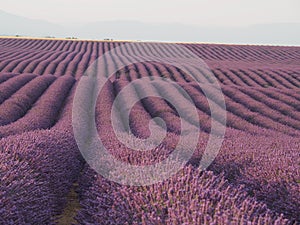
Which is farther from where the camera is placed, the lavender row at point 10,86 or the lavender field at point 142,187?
the lavender row at point 10,86

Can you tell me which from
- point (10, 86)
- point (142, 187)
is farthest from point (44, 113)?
point (142, 187)

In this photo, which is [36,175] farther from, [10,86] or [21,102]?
[10,86]

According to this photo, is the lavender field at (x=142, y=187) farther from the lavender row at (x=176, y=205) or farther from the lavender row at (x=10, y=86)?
the lavender row at (x=10, y=86)

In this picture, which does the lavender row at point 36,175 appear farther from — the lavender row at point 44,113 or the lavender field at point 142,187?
the lavender row at point 44,113

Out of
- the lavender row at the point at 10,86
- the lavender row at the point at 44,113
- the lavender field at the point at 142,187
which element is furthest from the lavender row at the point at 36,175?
the lavender row at the point at 10,86

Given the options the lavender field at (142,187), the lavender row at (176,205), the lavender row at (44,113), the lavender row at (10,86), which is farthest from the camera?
the lavender row at (10,86)

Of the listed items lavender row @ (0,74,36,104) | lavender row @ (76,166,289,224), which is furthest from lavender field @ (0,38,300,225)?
lavender row @ (0,74,36,104)

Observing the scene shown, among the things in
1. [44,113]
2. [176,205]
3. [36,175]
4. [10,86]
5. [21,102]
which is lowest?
[10,86]

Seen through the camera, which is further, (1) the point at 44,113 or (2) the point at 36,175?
(1) the point at 44,113

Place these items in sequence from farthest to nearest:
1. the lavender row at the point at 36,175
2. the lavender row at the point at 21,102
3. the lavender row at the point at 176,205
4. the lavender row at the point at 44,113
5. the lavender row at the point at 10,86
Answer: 1. the lavender row at the point at 10,86
2. the lavender row at the point at 21,102
3. the lavender row at the point at 44,113
4. the lavender row at the point at 36,175
5. the lavender row at the point at 176,205

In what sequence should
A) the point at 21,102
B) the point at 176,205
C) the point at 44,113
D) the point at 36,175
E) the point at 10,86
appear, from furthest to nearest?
the point at 10,86
the point at 21,102
the point at 44,113
the point at 36,175
the point at 176,205

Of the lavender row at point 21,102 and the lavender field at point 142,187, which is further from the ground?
the lavender field at point 142,187

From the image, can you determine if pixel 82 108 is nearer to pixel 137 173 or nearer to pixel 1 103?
pixel 1 103

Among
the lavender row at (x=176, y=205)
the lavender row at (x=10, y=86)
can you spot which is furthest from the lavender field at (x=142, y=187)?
the lavender row at (x=10, y=86)
